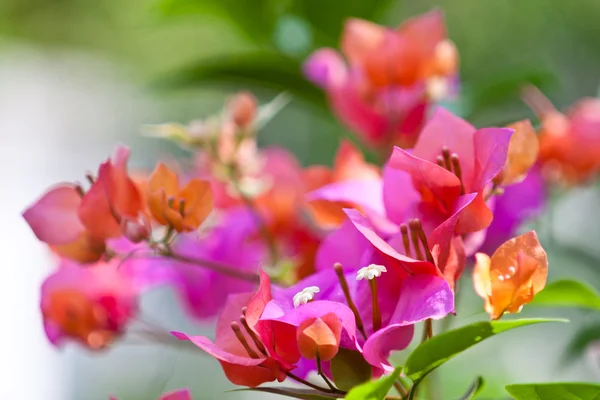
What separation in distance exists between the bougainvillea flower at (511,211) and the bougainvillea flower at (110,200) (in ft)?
0.75

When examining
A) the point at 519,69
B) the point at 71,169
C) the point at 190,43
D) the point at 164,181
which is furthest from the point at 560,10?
the point at 164,181

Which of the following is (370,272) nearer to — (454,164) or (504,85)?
(454,164)

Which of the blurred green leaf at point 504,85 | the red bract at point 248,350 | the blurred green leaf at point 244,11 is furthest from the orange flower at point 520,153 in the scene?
the blurred green leaf at point 244,11

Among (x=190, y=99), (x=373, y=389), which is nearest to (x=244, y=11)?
(x=373, y=389)

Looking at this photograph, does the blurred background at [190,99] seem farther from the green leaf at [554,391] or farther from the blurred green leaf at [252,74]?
the green leaf at [554,391]

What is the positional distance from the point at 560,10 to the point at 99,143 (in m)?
2.08

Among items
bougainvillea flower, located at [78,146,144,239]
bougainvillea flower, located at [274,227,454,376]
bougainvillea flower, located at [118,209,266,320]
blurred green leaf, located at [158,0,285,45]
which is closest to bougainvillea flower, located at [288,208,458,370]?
bougainvillea flower, located at [274,227,454,376]

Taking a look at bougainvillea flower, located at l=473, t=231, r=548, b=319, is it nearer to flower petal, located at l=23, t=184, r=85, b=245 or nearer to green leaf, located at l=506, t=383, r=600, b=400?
green leaf, located at l=506, t=383, r=600, b=400

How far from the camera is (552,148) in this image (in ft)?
1.80

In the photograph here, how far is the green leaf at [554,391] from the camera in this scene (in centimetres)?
28

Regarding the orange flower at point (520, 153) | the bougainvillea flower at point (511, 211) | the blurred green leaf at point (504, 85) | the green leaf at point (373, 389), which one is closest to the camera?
the green leaf at point (373, 389)

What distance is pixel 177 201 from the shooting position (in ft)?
1.26

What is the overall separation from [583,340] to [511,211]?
0.32 ft

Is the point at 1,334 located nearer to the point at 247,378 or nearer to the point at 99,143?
the point at 99,143
